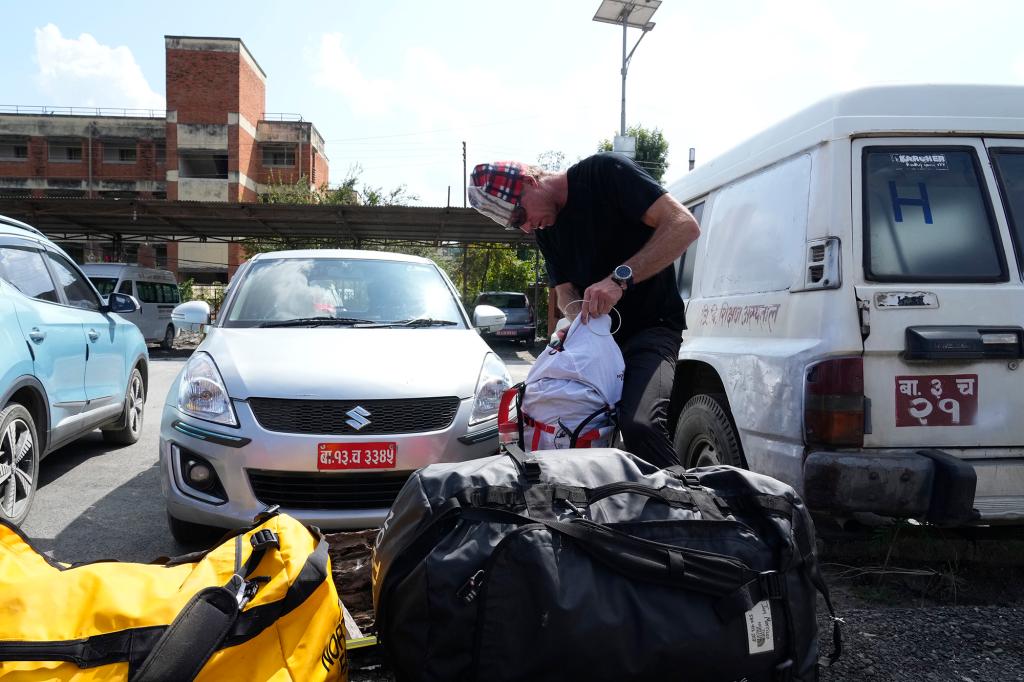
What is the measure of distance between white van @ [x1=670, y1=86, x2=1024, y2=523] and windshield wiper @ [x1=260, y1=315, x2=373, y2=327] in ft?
7.35

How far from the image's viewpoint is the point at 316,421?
3180mm

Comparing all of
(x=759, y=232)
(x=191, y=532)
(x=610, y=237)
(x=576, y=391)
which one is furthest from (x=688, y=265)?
(x=191, y=532)

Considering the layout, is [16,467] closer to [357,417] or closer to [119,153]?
[357,417]

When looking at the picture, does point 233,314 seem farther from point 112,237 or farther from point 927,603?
point 112,237

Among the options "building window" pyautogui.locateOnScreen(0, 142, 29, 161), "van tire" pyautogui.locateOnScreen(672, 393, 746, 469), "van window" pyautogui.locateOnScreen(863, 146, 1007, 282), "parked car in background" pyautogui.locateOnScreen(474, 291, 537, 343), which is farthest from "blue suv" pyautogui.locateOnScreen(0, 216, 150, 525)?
"building window" pyautogui.locateOnScreen(0, 142, 29, 161)

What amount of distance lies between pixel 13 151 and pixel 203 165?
1175 cm

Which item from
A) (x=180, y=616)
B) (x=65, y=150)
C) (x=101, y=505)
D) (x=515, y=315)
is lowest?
(x=101, y=505)

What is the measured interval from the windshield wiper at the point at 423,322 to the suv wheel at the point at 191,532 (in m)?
1.48

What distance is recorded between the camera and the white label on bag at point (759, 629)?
1658mm

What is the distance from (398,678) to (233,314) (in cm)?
302

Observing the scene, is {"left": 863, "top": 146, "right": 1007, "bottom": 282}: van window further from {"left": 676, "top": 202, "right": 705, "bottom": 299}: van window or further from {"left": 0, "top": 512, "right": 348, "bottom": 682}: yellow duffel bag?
{"left": 0, "top": 512, "right": 348, "bottom": 682}: yellow duffel bag

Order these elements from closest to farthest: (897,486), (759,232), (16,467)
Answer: (897,486) → (759,232) → (16,467)

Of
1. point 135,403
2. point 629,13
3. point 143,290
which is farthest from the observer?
point 143,290

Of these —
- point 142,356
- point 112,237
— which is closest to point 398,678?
point 142,356
